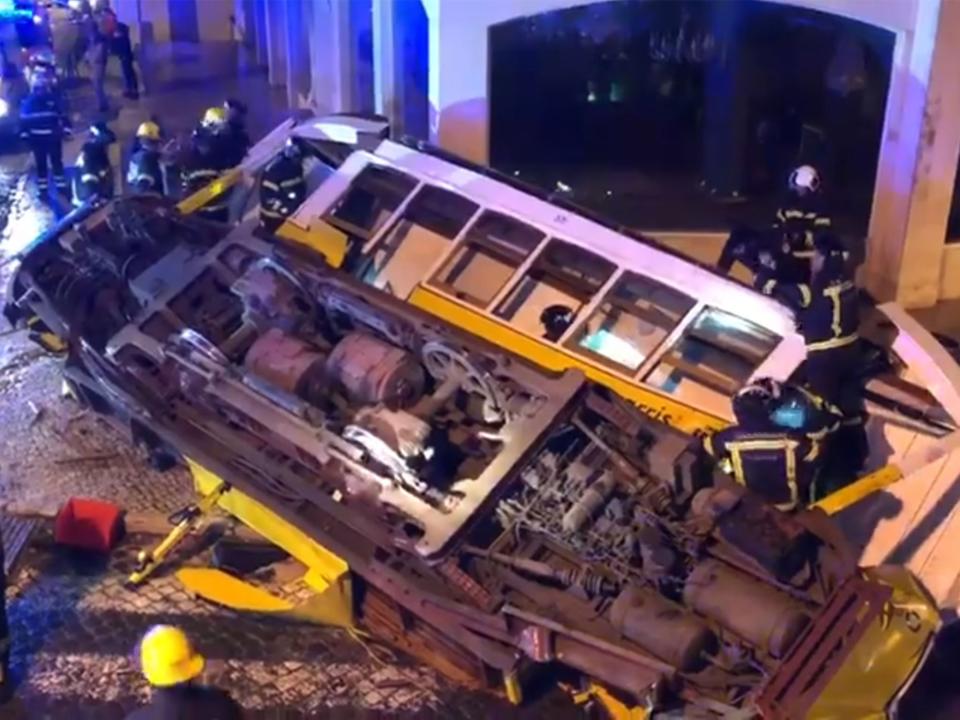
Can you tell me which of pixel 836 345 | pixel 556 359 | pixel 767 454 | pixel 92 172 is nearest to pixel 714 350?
pixel 836 345

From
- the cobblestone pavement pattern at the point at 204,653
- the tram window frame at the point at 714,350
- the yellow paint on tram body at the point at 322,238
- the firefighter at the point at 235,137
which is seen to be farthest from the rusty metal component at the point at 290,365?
the firefighter at the point at 235,137

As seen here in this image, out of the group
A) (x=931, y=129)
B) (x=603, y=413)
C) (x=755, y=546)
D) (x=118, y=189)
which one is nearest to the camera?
(x=755, y=546)

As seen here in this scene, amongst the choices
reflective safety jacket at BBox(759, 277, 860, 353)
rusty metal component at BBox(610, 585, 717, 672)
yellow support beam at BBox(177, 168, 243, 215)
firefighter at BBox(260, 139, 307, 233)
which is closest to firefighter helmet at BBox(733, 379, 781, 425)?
reflective safety jacket at BBox(759, 277, 860, 353)

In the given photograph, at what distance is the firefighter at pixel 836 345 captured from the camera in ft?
22.9

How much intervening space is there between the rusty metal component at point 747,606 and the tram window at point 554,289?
2.01m

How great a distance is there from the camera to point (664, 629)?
5.64 meters

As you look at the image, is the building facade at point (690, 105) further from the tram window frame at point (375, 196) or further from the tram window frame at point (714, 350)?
the tram window frame at point (714, 350)

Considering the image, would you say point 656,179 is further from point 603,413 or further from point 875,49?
point 603,413

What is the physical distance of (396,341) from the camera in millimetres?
7137

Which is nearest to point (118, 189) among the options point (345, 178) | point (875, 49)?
point (345, 178)

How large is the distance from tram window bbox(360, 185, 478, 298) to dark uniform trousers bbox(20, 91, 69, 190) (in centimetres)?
494

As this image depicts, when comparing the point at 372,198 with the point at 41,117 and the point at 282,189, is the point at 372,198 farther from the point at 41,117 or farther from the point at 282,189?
Answer: the point at 41,117

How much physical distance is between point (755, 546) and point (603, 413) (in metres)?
1.05

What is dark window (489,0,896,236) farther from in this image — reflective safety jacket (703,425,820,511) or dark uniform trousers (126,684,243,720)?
dark uniform trousers (126,684,243,720)
